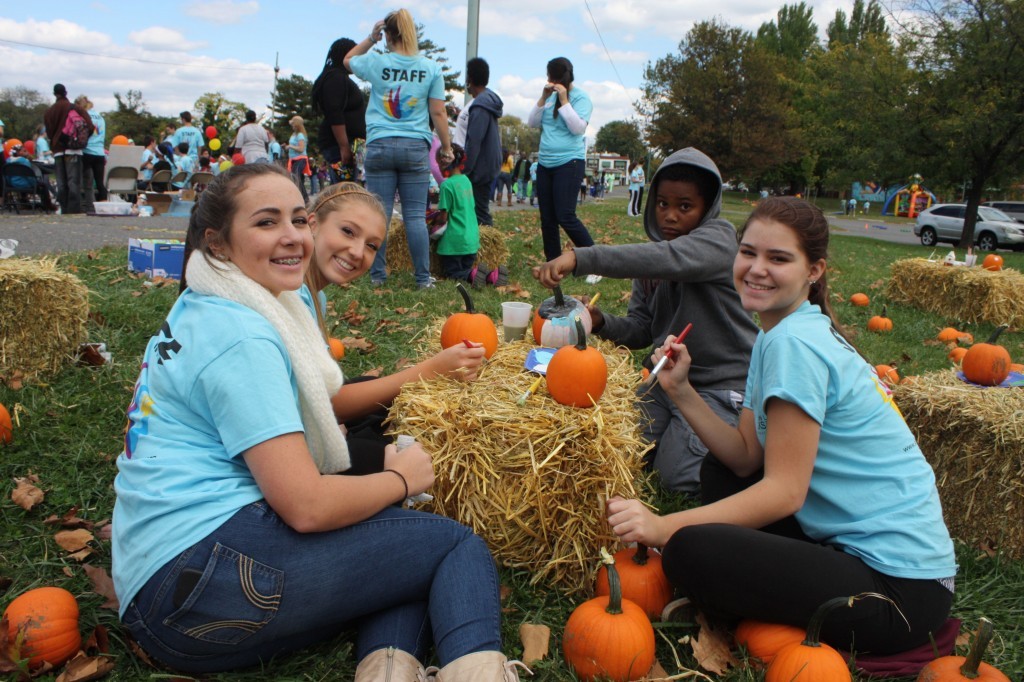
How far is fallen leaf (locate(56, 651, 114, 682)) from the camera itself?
1.85 meters

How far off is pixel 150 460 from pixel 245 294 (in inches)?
19.8

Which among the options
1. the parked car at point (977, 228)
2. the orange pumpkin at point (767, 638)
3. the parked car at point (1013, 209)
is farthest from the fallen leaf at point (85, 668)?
the parked car at point (1013, 209)

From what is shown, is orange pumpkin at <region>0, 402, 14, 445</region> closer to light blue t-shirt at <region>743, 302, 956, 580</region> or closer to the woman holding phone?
light blue t-shirt at <region>743, 302, 956, 580</region>

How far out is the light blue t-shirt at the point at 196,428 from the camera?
164cm

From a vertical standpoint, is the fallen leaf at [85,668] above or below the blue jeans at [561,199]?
below

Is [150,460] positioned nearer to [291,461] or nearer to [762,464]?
[291,461]

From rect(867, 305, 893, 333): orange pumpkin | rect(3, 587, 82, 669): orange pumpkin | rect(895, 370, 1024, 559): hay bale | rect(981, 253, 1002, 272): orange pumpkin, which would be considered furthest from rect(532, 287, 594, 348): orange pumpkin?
rect(981, 253, 1002, 272): orange pumpkin

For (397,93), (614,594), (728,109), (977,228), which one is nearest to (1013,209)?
(977,228)

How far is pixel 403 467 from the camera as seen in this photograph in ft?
6.53

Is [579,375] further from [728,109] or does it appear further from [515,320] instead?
[728,109]

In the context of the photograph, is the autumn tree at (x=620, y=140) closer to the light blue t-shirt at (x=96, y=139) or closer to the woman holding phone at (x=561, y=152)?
the light blue t-shirt at (x=96, y=139)

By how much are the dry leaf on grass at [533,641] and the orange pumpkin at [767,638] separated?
0.63 metres

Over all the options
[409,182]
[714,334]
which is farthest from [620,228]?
[714,334]

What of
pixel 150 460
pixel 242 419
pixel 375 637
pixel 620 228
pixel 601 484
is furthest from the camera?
pixel 620 228
